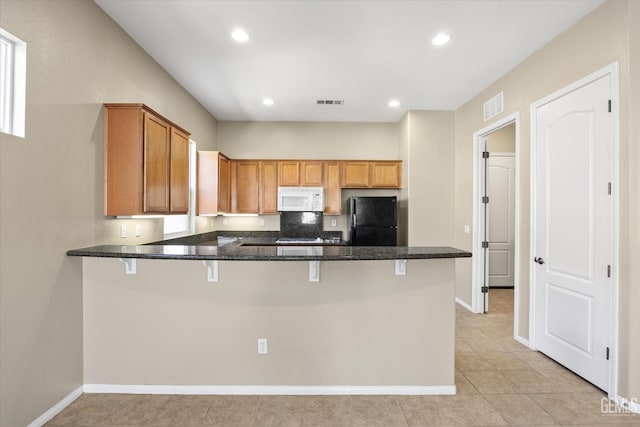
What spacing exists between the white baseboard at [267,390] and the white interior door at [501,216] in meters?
4.15

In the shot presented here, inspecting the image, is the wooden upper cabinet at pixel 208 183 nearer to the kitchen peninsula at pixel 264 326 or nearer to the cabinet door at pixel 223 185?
the cabinet door at pixel 223 185

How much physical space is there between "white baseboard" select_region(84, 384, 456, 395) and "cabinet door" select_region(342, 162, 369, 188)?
3.50 metres

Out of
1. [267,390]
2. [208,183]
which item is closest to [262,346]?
[267,390]

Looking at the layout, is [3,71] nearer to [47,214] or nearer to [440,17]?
[47,214]

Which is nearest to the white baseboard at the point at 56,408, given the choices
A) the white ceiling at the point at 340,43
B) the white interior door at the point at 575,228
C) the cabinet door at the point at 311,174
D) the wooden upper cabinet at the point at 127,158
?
the wooden upper cabinet at the point at 127,158

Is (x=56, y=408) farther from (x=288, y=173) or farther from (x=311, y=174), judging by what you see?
(x=311, y=174)

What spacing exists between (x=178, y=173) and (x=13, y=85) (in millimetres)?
1422

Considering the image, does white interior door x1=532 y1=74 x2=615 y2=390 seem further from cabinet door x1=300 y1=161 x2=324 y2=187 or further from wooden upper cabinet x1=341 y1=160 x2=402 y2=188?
cabinet door x1=300 y1=161 x2=324 y2=187

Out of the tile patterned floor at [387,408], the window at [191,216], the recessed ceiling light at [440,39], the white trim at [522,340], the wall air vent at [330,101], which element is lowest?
the tile patterned floor at [387,408]

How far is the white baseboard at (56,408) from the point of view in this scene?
6.65ft

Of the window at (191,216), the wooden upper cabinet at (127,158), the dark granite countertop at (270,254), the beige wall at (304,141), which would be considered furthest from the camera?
the beige wall at (304,141)

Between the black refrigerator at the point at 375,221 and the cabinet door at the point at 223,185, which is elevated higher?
the cabinet door at the point at 223,185

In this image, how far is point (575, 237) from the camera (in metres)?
2.69

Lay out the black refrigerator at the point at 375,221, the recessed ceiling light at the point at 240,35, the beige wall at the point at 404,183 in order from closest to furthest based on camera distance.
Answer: the recessed ceiling light at the point at 240,35, the black refrigerator at the point at 375,221, the beige wall at the point at 404,183
